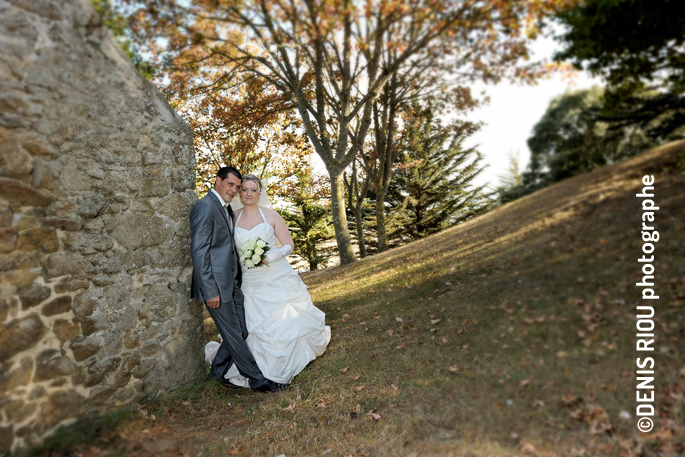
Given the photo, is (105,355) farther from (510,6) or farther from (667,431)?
(510,6)

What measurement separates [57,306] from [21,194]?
3.34ft

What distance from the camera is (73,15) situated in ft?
11.4

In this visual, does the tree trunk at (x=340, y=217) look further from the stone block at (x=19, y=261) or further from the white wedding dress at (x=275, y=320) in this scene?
the stone block at (x=19, y=261)

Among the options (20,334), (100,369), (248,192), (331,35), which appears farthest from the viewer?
(331,35)

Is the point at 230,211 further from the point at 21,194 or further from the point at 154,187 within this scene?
the point at 21,194

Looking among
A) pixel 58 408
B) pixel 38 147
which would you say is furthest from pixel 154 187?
pixel 58 408

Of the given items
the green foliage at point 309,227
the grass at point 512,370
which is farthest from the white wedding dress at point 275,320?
the green foliage at point 309,227

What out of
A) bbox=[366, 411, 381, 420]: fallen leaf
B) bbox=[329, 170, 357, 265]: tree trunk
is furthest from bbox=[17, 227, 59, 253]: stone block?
bbox=[329, 170, 357, 265]: tree trunk

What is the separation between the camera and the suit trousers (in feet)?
15.3

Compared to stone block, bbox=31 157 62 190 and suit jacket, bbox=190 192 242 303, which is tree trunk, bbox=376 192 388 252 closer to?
suit jacket, bbox=190 192 242 303

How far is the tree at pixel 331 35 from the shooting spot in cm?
529

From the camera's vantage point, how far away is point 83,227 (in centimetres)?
365

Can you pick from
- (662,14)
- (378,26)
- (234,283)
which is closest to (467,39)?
(378,26)

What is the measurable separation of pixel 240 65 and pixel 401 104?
17.0 feet
